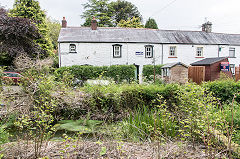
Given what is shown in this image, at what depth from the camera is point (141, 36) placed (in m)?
20.5

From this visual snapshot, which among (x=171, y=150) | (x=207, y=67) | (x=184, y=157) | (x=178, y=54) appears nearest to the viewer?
(x=184, y=157)

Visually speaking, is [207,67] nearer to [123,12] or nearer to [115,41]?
[115,41]

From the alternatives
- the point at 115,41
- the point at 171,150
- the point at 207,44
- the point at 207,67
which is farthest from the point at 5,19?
the point at 207,44

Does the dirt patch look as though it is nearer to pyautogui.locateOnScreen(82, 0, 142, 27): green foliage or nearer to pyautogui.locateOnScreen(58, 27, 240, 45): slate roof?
pyautogui.locateOnScreen(58, 27, 240, 45): slate roof

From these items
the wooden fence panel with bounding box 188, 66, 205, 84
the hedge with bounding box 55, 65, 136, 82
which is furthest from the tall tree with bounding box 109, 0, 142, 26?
the wooden fence panel with bounding box 188, 66, 205, 84

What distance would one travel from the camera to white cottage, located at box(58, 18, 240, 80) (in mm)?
18672

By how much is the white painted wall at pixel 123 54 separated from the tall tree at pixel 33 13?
220 centimetres

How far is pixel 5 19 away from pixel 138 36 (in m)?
14.1

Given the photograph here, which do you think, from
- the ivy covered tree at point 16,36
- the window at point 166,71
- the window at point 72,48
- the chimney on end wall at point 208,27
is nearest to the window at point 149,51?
the window at point 166,71

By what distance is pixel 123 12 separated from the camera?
34.2 meters

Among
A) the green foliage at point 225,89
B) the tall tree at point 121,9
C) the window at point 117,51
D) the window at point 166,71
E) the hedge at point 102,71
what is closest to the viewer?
the green foliage at point 225,89

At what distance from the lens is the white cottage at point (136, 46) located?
1867 cm

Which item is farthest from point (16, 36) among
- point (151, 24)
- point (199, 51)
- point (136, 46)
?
point (151, 24)

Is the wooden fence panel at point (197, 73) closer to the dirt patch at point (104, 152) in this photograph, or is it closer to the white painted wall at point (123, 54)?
the white painted wall at point (123, 54)
